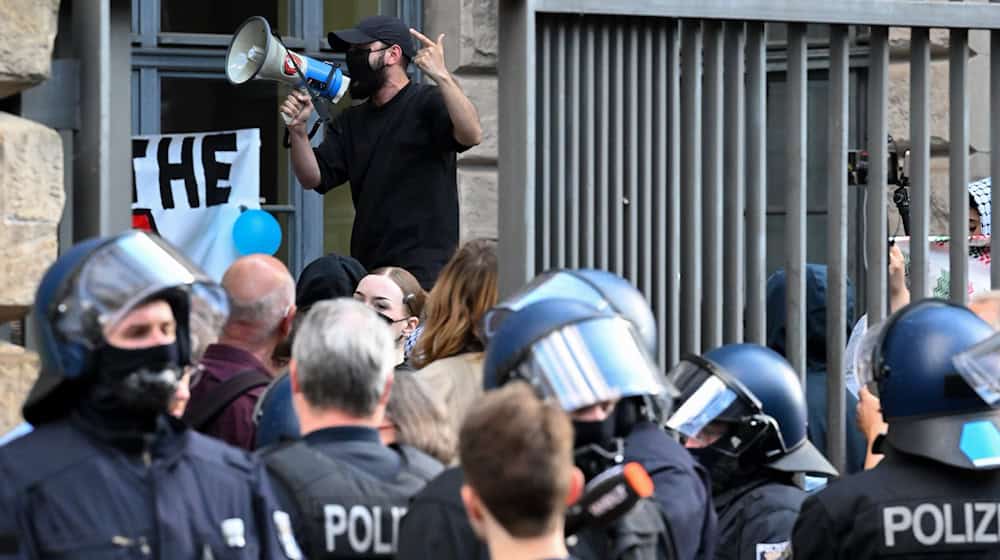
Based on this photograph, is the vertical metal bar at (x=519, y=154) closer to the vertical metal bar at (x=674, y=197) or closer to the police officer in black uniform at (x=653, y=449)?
the vertical metal bar at (x=674, y=197)

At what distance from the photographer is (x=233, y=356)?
4.46 m

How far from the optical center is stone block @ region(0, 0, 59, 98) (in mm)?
4102

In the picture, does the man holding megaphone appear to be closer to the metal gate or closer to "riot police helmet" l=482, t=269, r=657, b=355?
the metal gate

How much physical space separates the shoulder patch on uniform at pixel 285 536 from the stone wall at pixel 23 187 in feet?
3.51

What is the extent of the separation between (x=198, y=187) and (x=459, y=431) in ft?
16.3

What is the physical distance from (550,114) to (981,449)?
1.44 metres

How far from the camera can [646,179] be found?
16.3 feet

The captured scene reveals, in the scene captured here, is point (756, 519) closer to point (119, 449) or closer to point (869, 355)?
point (869, 355)

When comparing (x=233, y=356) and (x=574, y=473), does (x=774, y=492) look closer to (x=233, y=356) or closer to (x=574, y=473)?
(x=233, y=356)

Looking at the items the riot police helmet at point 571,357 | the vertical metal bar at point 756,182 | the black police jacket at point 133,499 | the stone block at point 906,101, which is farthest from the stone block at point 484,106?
the black police jacket at point 133,499

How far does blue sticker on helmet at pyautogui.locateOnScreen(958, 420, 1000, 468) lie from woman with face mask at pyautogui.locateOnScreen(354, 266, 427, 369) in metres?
2.10

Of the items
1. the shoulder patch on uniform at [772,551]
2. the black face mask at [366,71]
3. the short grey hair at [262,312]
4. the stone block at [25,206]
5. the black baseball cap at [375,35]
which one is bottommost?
the shoulder patch on uniform at [772,551]

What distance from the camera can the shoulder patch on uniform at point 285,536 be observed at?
3.27 metres

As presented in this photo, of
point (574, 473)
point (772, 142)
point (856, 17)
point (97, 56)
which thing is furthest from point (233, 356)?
point (772, 142)
